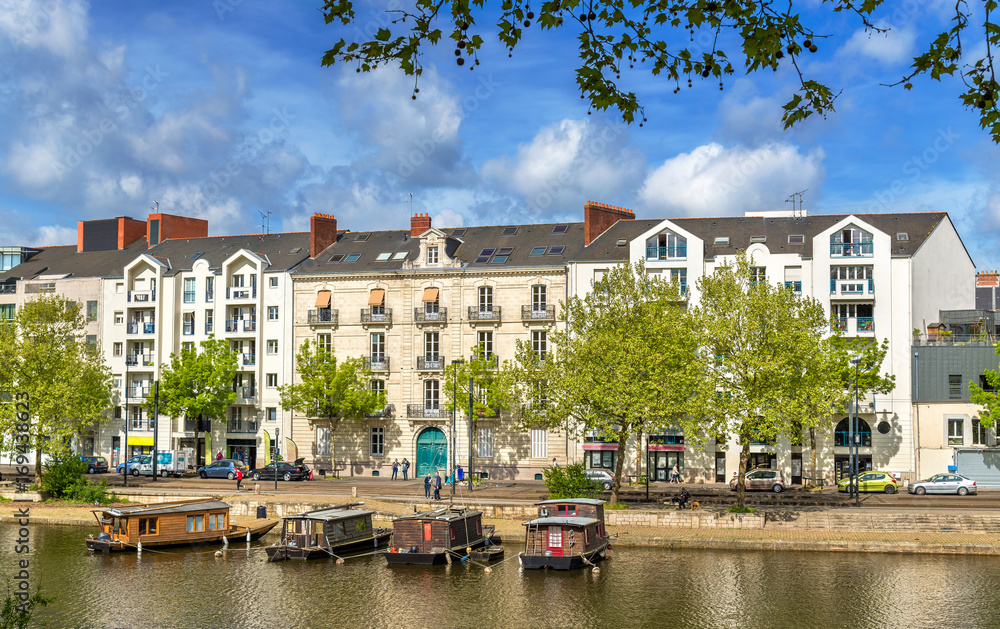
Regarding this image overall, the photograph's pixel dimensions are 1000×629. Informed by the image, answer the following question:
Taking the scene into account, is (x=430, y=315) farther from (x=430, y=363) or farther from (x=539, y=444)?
(x=539, y=444)

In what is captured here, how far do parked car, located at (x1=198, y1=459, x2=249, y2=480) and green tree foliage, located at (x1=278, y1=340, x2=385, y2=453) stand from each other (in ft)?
16.1

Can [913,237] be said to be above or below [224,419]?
above

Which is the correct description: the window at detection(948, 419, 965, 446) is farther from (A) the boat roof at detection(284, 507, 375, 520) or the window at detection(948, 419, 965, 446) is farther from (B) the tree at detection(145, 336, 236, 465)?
(B) the tree at detection(145, 336, 236, 465)

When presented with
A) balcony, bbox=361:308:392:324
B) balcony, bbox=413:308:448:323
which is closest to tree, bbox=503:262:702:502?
balcony, bbox=413:308:448:323

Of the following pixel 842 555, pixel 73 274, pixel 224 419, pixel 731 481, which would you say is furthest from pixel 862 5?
pixel 73 274

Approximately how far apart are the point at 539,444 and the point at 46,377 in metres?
29.8

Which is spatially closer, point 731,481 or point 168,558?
point 168,558

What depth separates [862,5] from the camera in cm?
1017

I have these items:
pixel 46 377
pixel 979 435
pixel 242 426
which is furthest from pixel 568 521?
pixel 242 426

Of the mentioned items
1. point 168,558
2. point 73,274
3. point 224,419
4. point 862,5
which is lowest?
point 168,558

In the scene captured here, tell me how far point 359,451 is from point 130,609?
3518 cm

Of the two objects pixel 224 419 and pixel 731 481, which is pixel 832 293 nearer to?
pixel 731 481

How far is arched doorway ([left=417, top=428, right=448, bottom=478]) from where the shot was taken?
214 feet

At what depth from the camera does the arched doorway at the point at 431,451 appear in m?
65.3
